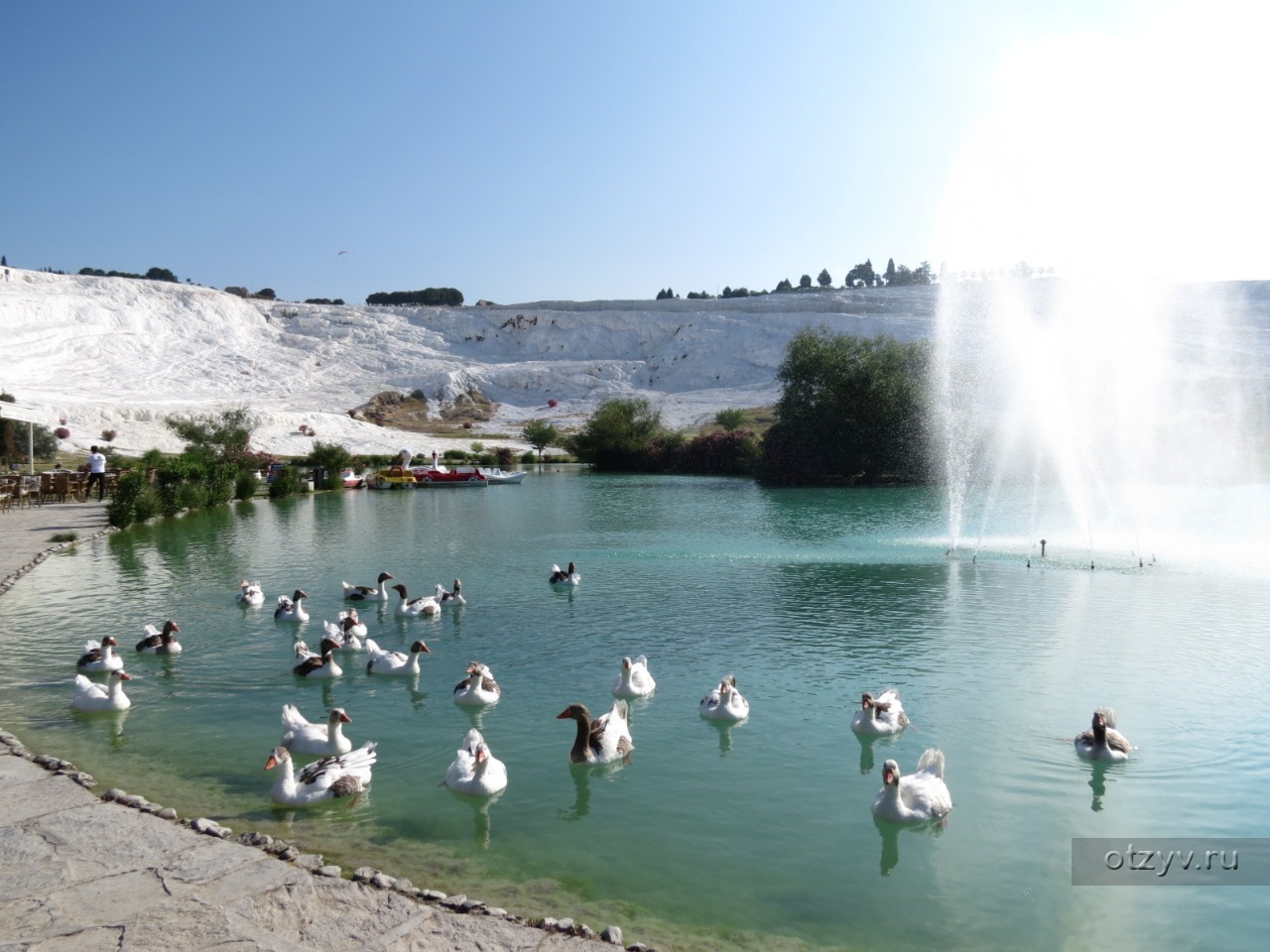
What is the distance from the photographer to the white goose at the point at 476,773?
931 centimetres

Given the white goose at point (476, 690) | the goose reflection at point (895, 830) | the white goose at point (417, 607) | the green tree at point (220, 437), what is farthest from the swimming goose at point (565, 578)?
the green tree at point (220, 437)

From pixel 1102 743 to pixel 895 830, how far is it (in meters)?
3.15

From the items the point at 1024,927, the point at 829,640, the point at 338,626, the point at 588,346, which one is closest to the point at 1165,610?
the point at 829,640

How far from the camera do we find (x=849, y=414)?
58.4m

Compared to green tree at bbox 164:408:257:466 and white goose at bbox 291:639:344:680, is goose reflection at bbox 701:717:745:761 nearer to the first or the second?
white goose at bbox 291:639:344:680

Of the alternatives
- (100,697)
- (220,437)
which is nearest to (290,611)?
(100,697)

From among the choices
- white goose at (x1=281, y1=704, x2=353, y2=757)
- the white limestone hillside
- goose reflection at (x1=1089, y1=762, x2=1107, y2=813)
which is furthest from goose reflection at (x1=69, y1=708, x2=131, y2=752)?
the white limestone hillside

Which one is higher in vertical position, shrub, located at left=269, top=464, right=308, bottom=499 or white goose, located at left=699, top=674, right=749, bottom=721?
shrub, located at left=269, top=464, right=308, bottom=499

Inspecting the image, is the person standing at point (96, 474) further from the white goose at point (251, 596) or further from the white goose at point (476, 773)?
the white goose at point (476, 773)

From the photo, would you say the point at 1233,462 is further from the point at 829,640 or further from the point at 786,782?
the point at 786,782

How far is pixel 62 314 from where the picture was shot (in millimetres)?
116125

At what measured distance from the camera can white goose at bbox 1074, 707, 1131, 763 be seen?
10.1m

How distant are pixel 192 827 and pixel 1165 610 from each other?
17.3 meters

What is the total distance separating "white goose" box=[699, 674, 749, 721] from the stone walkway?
528 centimetres
